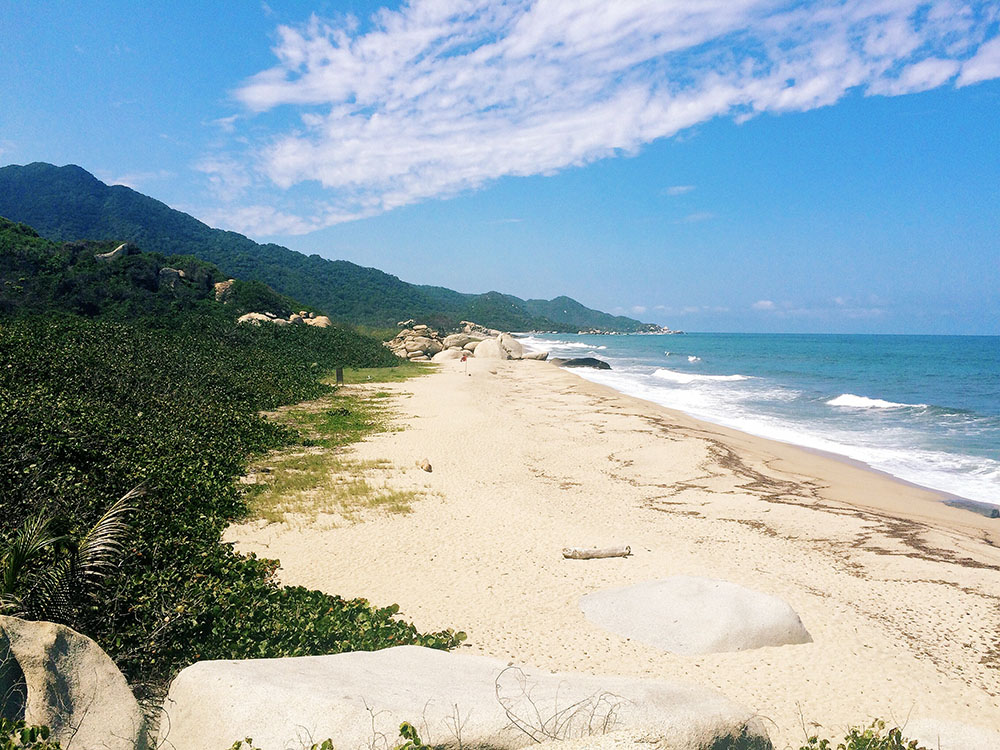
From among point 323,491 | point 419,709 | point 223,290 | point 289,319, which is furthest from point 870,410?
point 223,290

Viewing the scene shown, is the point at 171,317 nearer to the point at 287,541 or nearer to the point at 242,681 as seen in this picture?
the point at 287,541

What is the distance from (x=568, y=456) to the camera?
59.6 feet

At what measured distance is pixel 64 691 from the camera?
149 inches

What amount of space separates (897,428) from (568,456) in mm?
17540

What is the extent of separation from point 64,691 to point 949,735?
7.35 metres

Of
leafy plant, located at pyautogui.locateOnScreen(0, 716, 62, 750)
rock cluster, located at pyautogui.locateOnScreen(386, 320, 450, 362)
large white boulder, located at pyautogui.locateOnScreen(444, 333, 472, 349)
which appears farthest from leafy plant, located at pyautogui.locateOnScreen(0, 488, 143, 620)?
large white boulder, located at pyautogui.locateOnScreen(444, 333, 472, 349)

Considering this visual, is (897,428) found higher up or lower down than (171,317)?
lower down

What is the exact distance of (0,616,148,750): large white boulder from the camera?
3.62 meters

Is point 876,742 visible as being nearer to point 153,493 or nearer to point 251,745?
point 251,745

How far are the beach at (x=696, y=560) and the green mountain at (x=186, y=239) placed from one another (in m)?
71.2

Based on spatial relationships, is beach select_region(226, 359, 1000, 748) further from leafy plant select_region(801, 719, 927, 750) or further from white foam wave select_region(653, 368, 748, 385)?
white foam wave select_region(653, 368, 748, 385)

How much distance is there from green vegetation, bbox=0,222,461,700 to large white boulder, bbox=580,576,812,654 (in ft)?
7.48

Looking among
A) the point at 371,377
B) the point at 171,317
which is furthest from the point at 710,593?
the point at 171,317

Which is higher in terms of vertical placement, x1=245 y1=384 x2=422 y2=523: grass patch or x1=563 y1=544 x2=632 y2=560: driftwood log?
x1=245 y1=384 x2=422 y2=523: grass patch
